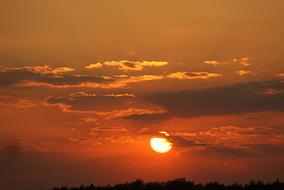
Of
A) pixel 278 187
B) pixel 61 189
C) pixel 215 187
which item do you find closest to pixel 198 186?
pixel 215 187

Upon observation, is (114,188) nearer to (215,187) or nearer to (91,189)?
(91,189)

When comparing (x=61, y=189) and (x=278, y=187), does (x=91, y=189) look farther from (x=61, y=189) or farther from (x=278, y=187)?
(x=278, y=187)

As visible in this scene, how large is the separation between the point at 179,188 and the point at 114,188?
5.43m

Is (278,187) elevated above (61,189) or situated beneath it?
situated beneath

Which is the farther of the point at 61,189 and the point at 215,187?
the point at 61,189

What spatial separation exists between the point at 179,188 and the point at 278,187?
23.2 ft

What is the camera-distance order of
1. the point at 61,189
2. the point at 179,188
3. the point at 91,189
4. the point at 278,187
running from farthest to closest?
the point at 61,189, the point at 91,189, the point at 179,188, the point at 278,187

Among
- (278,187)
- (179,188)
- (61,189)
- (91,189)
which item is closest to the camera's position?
(278,187)

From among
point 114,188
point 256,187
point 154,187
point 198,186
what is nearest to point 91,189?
Answer: point 114,188

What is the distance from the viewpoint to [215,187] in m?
50.0

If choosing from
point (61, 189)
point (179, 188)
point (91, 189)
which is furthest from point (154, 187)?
point (61, 189)

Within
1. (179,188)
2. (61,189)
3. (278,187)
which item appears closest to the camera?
(278,187)

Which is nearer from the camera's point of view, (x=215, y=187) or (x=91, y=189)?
(x=215, y=187)

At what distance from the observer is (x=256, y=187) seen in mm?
48469
